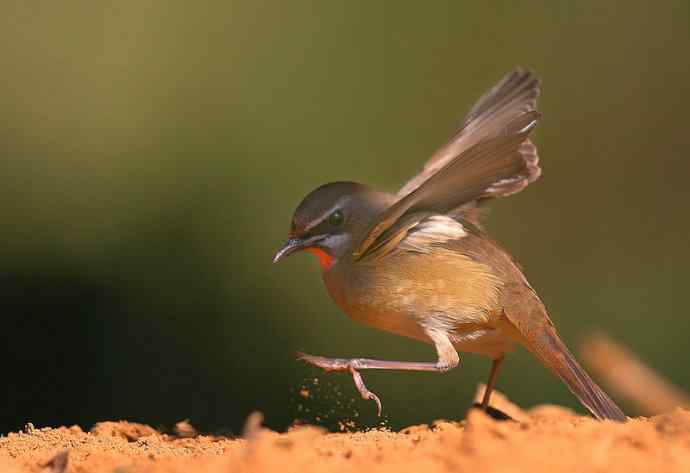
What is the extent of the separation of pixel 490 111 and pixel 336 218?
1.09 metres

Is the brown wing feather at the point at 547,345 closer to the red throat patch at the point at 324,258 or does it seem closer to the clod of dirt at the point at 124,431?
the red throat patch at the point at 324,258

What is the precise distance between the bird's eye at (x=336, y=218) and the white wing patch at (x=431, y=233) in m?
0.40

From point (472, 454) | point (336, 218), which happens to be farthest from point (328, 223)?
point (472, 454)

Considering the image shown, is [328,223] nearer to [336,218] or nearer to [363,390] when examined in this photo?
[336,218]

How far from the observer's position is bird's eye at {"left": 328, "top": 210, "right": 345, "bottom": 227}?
16.8ft

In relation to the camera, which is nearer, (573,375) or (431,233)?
(573,375)

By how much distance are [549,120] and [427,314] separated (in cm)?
382

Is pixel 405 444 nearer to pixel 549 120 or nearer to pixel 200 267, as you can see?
pixel 200 267

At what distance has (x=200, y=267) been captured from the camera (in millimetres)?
7105

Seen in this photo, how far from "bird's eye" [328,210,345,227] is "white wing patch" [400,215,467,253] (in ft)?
1.32

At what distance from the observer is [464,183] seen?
4.88m

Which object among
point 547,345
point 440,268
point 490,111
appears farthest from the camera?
point 490,111

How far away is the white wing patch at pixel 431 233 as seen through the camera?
486cm

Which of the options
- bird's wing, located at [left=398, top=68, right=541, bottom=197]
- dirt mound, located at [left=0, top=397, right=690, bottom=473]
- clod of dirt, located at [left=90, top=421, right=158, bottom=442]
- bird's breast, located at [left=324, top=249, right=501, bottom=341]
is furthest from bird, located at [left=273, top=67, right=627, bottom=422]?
dirt mound, located at [left=0, top=397, right=690, bottom=473]
